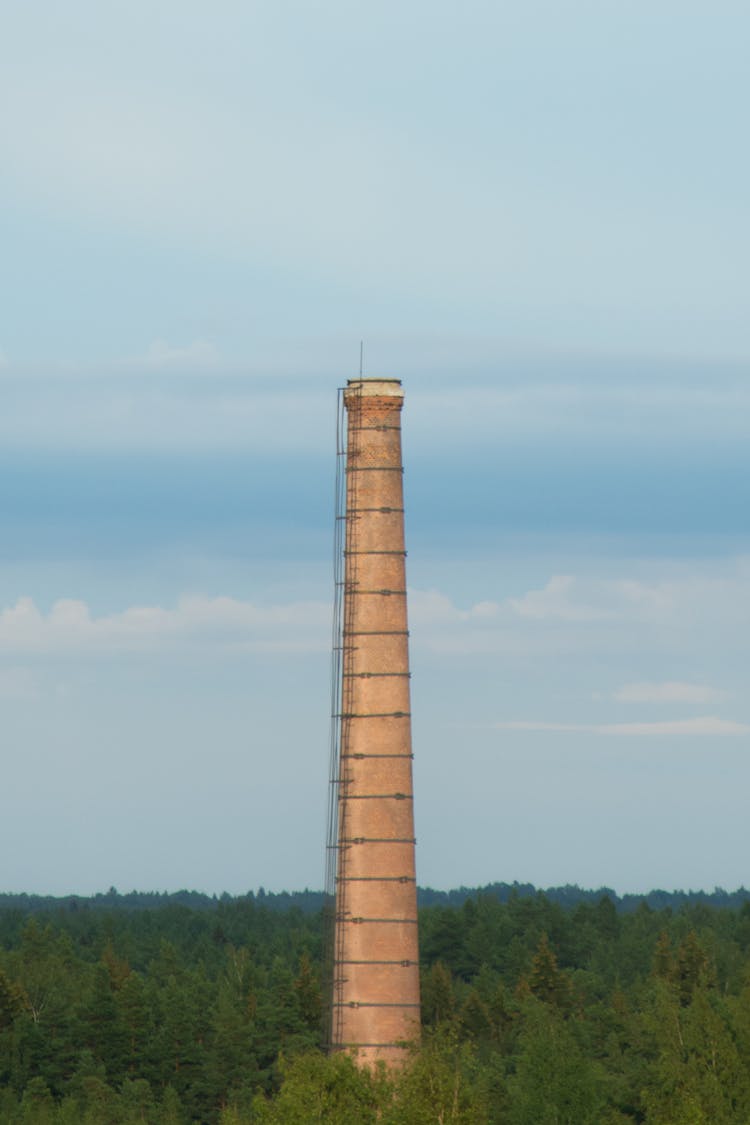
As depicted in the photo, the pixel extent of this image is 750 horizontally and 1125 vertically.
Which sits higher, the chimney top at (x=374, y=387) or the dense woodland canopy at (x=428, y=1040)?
the chimney top at (x=374, y=387)

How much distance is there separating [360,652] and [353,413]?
7372 mm

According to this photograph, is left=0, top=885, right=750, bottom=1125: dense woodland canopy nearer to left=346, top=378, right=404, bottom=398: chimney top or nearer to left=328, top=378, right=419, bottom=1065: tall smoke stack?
left=328, top=378, right=419, bottom=1065: tall smoke stack

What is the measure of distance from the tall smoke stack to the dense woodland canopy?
1.88 m

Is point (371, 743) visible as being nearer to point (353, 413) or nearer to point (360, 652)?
point (360, 652)

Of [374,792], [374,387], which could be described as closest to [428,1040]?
[374,792]

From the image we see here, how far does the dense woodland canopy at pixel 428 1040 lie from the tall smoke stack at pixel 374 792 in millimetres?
1884

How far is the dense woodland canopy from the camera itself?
2297 inches

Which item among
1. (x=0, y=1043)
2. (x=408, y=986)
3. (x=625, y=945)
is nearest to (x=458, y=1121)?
(x=408, y=986)

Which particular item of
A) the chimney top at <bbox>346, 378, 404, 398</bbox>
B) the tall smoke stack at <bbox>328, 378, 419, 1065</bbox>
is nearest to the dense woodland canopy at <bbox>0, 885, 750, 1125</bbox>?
the tall smoke stack at <bbox>328, 378, 419, 1065</bbox>

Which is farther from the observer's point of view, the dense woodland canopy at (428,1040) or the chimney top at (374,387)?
the chimney top at (374,387)

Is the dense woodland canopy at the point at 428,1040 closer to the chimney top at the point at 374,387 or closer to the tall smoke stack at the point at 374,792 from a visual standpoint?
the tall smoke stack at the point at 374,792

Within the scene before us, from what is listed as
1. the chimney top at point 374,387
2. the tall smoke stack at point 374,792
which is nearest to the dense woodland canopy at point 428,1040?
the tall smoke stack at point 374,792

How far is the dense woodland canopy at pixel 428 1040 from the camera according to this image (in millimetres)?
58344

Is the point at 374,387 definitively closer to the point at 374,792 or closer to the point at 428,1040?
the point at 374,792
